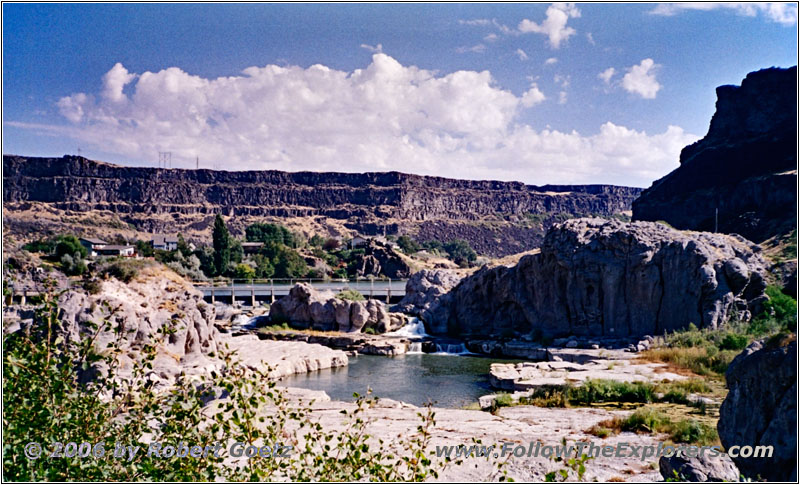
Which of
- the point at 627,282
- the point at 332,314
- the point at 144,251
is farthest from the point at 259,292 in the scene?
the point at 627,282

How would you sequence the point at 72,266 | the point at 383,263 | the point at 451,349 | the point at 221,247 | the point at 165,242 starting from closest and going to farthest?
the point at 451,349
the point at 72,266
the point at 221,247
the point at 383,263
the point at 165,242

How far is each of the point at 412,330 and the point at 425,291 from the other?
19.8 feet

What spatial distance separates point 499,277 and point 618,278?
22.5 feet

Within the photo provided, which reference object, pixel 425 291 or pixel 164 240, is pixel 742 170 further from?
pixel 164 240

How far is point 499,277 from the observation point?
36344mm

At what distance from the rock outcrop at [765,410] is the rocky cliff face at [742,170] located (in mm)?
49367

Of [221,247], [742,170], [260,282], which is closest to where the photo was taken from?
[260,282]

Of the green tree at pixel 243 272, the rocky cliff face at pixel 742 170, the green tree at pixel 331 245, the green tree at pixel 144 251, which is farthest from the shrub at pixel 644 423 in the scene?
the green tree at pixel 331 245

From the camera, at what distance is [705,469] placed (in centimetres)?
682

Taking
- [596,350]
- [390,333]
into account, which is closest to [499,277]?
[390,333]

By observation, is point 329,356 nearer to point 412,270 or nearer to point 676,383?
point 676,383

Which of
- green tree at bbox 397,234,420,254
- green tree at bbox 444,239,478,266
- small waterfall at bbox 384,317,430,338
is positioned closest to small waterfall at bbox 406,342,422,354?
small waterfall at bbox 384,317,430,338

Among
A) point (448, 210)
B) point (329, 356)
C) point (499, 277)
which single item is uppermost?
point (448, 210)

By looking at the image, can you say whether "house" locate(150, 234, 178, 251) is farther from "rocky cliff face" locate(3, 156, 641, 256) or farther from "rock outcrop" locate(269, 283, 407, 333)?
"rock outcrop" locate(269, 283, 407, 333)
